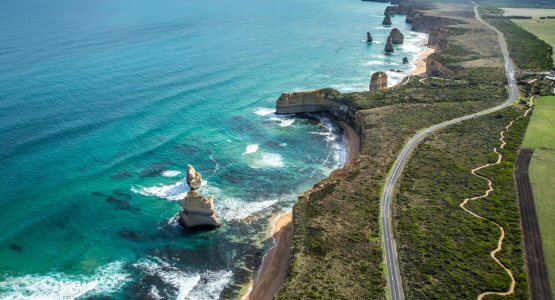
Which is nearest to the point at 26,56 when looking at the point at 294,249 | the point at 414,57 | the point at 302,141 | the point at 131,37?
the point at 131,37

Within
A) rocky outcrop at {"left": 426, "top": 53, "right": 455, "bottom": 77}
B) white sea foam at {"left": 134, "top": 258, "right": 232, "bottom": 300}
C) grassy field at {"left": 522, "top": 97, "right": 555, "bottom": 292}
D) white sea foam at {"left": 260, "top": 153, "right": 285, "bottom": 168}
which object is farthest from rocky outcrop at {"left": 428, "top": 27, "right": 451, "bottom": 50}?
white sea foam at {"left": 134, "top": 258, "right": 232, "bottom": 300}

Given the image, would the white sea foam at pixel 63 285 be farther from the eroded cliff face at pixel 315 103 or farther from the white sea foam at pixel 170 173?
the eroded cliff face at pixel 315 103

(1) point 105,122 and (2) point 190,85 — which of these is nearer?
(1) point 105,122

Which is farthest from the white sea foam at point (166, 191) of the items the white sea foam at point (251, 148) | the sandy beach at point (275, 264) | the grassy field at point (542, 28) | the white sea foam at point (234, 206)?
the grassy field at point (542, 28)

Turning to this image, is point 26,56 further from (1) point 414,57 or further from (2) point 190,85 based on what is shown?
(1) point 414,57

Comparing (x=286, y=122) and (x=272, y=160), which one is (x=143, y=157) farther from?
(x=286, y=122)

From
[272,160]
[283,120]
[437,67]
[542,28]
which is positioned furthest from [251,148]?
[542,28]
